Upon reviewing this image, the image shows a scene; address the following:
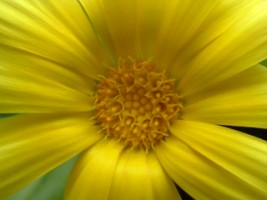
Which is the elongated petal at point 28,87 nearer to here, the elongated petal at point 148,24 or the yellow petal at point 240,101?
Result: the elongated petal at point 148,24

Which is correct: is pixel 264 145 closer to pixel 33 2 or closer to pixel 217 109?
pixel 217 109

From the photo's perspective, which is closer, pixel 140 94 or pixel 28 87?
pixel 28 87

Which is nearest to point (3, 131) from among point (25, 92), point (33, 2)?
point (25, 92)

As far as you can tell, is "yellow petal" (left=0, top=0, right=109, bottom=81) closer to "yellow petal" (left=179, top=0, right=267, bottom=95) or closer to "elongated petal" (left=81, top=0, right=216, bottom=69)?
"elongated petal" (left=81, top=0, right=216, bottom=69)

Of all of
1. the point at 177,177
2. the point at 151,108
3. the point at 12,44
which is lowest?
the point at 177,177

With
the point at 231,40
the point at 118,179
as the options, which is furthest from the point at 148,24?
the point at 118,179

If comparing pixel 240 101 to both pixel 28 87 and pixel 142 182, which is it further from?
pixel 28 87

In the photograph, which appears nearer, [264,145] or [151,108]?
[264,145]
